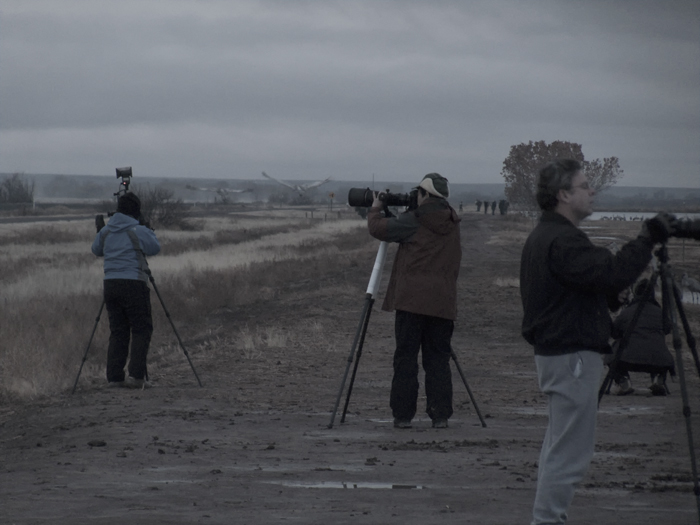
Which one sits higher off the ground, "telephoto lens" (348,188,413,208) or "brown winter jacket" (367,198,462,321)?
"telephoto lens" (348,188,413,208)

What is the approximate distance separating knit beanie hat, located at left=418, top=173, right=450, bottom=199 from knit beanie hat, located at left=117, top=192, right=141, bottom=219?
3661 millimetres

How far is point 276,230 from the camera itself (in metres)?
65.0

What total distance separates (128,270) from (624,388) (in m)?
5.17

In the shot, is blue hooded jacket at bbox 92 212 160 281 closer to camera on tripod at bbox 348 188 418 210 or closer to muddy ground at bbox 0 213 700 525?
muddy ground at bbox 0 213 700 525

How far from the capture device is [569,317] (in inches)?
171

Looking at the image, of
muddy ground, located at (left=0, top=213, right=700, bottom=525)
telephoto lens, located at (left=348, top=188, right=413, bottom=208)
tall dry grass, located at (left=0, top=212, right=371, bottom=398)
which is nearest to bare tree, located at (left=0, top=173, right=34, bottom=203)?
tall dry grass, located at (left=0, top=212, right=371, bottom=398)

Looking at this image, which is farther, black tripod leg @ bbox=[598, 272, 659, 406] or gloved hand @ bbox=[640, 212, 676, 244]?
black tripod leg @ bbox=[598, 272, 659, 406]

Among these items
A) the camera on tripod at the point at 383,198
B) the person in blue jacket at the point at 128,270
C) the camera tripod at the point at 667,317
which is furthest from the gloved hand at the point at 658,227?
the person in blue jacket at the point at 128,270

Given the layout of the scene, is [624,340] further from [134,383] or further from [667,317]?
[134,383]

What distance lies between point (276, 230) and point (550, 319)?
60939mm

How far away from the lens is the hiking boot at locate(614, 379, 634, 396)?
9859 mm

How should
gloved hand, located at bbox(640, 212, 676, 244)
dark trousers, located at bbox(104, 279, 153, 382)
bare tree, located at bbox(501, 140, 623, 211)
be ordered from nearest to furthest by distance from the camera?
gloved hand, located at bbox(640, 212, 676, 244) < dark trousers, located at bbox(104, 279, 153, 382) < bare tree, located at bbox(501, 140, 623, 211)

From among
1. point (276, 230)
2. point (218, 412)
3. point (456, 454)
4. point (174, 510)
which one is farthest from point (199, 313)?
point (276, 230)

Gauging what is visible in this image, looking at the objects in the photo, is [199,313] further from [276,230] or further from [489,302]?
[276,230]
